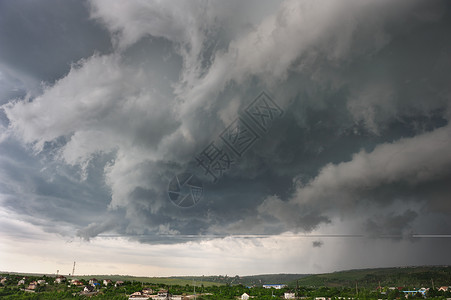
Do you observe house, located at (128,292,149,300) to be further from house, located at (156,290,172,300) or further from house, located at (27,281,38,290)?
house, located at (27,281,38,290)

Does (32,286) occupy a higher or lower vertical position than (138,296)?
higher

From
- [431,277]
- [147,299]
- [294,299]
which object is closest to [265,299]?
[294,299]

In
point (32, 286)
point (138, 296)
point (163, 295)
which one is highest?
point (32, 286)

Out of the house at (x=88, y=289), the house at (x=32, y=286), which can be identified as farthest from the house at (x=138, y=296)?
the house at (x=32, y=286)

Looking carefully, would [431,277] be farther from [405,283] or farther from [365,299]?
[365,299]

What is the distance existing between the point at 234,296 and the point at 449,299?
5268 centimetres

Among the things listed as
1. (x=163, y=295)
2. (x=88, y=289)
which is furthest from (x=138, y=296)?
(x=88, y=289)

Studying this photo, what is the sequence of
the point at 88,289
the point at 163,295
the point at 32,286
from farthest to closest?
the point at 88,289 → the point at 32,286 → the point at 163,295

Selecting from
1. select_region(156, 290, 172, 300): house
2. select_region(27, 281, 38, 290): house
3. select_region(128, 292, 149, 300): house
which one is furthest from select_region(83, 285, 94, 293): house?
select_region(156, 290, 172, 300): house

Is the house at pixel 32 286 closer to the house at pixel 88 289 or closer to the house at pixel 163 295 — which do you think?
the house at pixel 88 289

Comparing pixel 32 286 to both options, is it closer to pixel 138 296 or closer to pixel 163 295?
pixel 138 296

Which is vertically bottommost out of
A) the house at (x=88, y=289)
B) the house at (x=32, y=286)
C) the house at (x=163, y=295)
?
the house at (x=163, y=295)

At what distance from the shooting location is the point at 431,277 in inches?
5930

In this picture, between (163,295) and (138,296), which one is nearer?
(138,296)
